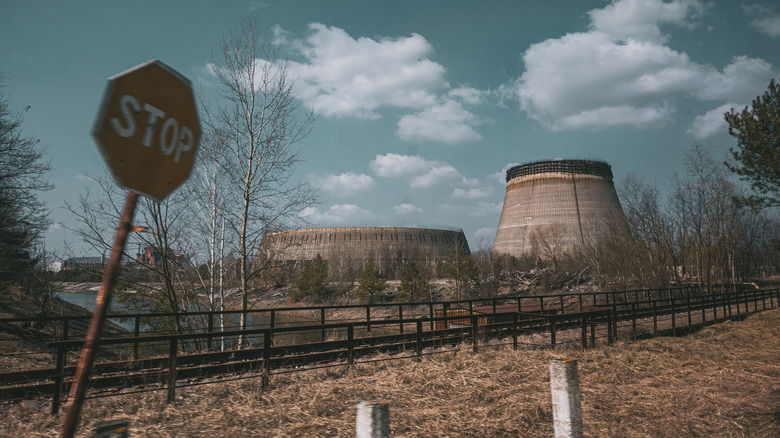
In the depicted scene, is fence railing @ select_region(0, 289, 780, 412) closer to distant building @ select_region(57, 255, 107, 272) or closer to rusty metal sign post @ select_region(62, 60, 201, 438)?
distant building @ select_region(57, 255, 107, 272)

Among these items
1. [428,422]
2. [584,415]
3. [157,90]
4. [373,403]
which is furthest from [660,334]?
[157,90]

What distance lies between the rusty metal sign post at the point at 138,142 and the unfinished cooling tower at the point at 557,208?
150ft

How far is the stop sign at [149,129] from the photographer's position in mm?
1445

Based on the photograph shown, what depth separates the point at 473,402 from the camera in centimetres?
560

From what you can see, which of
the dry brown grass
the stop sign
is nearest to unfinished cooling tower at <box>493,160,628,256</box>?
the dry brown grass

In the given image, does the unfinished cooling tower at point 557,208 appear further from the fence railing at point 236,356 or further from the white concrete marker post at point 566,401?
the white concrete marker post at point 566,401

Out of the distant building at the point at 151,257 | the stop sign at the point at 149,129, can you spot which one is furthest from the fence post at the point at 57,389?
the distant building at the point at 151,257

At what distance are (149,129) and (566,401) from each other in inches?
117

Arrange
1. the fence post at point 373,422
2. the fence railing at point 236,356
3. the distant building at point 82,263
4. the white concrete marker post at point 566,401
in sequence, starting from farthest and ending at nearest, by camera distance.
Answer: the distant building at point 82,263
the fence railing at point 236,356
the white concrete marker post at point 566,401
the fence post at point 373,422

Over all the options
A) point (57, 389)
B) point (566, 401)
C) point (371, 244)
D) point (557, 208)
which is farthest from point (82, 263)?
point (371, 244)

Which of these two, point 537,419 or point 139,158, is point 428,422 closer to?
point 537,419

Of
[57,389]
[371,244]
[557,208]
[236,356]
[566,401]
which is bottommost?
[236,356]

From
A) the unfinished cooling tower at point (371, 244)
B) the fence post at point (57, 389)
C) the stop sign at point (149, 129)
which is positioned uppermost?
the unfinished cooling tower at point (371, 244)

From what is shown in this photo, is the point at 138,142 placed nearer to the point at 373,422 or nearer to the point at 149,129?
the point at 149,129
